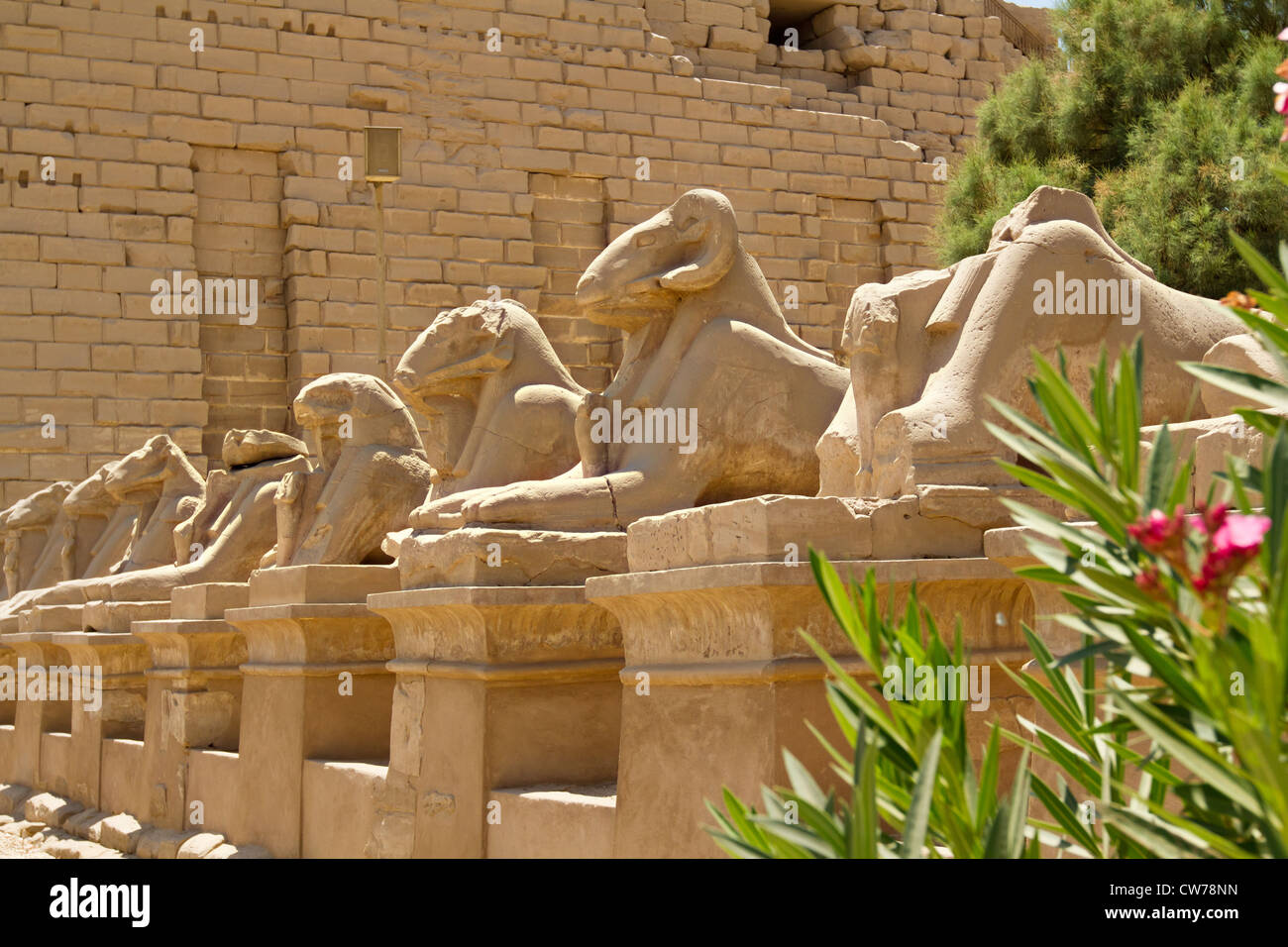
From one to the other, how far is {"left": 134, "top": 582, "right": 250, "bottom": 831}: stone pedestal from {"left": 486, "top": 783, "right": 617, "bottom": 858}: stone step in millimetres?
2963

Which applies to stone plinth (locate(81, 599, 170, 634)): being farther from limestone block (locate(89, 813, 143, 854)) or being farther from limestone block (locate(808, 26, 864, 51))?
limestone block (locate(808, 26, 864, 51))

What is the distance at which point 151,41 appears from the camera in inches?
544

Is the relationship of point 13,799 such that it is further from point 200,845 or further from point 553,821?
point 553,821

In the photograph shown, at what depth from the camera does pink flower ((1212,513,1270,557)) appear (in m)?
1.46

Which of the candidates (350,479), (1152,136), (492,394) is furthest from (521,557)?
(1152,136)

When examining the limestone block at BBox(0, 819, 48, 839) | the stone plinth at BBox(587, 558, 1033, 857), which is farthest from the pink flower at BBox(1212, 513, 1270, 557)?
the limestone block at BBox(0, 819, 48, 839)

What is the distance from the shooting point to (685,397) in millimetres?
4969

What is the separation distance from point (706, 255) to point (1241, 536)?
3.76 metres

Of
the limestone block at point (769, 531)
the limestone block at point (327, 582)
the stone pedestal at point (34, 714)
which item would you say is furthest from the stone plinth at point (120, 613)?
the limestone block at point (769, 531)

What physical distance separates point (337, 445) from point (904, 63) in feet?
37.9

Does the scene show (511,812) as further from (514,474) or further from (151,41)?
(151,41)

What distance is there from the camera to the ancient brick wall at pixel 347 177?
13.3m

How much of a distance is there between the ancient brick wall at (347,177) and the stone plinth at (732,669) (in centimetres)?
1011

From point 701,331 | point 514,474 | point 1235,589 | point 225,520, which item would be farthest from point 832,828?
point 225,520
